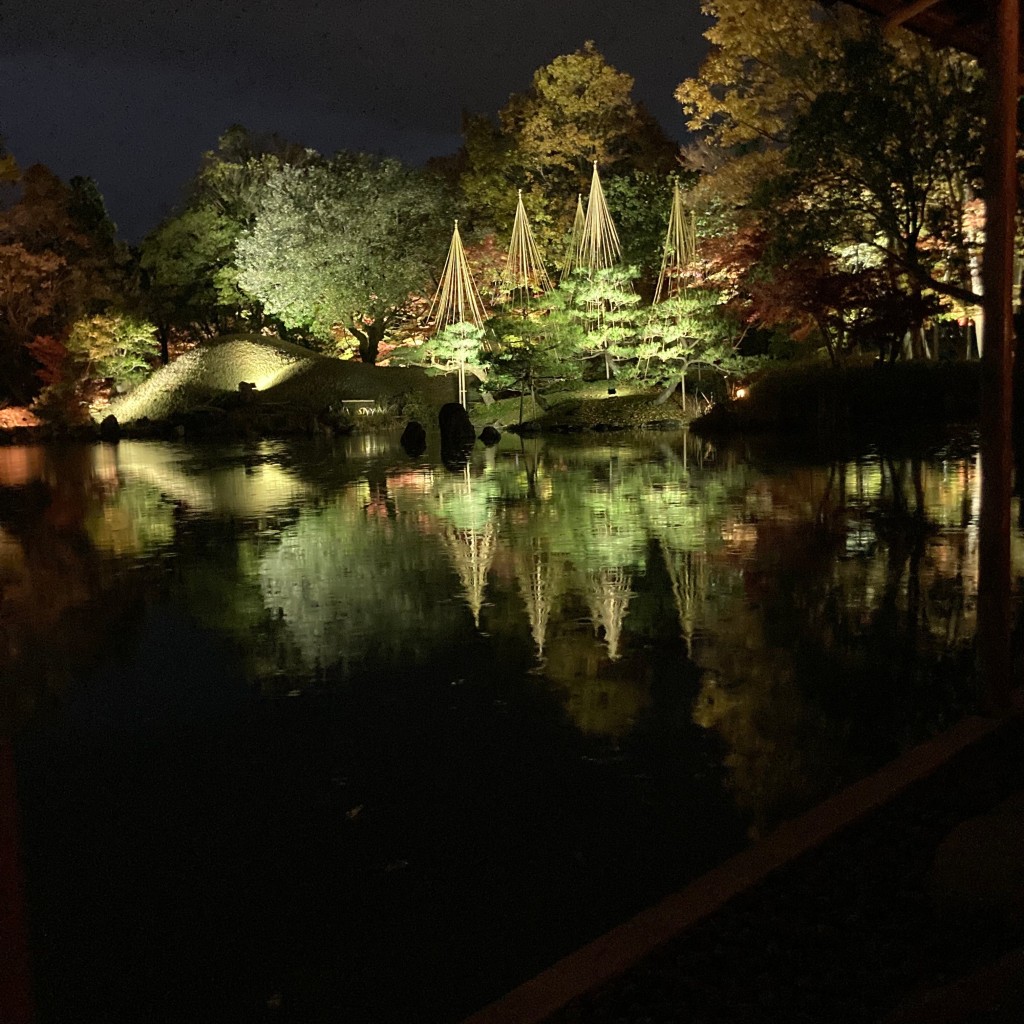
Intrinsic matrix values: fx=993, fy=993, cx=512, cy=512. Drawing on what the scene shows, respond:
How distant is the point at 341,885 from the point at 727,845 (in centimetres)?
121

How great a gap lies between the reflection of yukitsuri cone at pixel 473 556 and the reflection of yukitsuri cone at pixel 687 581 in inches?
50.2

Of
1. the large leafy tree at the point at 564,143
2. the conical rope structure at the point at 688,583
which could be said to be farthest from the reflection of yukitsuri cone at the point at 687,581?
the large leafy tree at the point at 564,143

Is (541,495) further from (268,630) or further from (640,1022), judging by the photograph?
(640,1022)

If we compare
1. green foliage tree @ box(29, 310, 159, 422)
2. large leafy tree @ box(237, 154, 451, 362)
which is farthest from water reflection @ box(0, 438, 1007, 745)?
large leafy tree @ box(237, 154, 451, 362)

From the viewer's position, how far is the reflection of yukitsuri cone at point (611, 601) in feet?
18.7

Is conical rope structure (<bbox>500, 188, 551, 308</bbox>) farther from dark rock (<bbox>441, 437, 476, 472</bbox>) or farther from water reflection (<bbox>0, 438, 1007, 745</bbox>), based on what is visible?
water reflection (<bbox>0, 438, 1007, 745</bbox>)

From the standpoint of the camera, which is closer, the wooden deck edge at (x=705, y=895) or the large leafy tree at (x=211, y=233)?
the wooden deck edge at (x=705, y=895)

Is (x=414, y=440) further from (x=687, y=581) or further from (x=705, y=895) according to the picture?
(x=705, y=895)

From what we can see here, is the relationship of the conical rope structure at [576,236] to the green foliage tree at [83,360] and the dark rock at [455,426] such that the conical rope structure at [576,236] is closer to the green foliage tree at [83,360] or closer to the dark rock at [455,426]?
the dark rock at [455,426]

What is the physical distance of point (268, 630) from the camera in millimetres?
6195

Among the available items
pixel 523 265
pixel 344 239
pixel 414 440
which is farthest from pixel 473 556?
pixel 344 239

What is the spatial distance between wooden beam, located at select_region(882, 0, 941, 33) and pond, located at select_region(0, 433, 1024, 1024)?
278 cm

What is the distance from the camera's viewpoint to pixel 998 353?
3.57m

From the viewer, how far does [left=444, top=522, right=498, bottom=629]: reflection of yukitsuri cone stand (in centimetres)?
687
